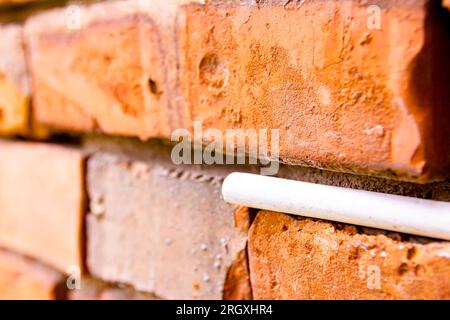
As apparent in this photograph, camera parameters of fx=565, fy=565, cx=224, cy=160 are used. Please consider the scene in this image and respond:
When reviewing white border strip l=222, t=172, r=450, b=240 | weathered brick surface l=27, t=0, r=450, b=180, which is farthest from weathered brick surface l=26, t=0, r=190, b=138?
white border strip l=222, t=172, r=450, b=240

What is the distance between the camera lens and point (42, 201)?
67 centimetres

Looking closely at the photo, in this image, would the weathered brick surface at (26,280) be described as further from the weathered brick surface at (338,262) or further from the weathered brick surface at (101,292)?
the weathered brick surface at (338,262)

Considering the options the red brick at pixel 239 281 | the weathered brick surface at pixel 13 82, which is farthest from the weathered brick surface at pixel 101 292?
the weathered brick surface at pixel 13 82

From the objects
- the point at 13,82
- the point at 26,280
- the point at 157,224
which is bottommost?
the point at 26,280

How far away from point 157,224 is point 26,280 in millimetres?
240

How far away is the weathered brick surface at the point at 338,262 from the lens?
1.19 ft

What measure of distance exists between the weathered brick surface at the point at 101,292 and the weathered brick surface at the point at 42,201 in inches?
1.1

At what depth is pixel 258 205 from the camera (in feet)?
1.43

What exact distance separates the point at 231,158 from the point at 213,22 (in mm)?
115

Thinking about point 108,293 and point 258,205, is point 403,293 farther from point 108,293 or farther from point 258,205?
point 108,293

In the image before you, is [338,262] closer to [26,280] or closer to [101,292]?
[101,292]

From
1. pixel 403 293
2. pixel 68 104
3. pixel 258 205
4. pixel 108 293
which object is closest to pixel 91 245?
pixel 108 293

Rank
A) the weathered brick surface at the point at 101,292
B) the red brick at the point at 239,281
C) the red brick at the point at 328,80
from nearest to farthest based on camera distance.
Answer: the red brick at the point at 328,80 → the red brick at the point at 239,281 → the weathered brick surface at the point at 101,292

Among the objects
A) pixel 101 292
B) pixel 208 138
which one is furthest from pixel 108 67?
pixel 101 292
